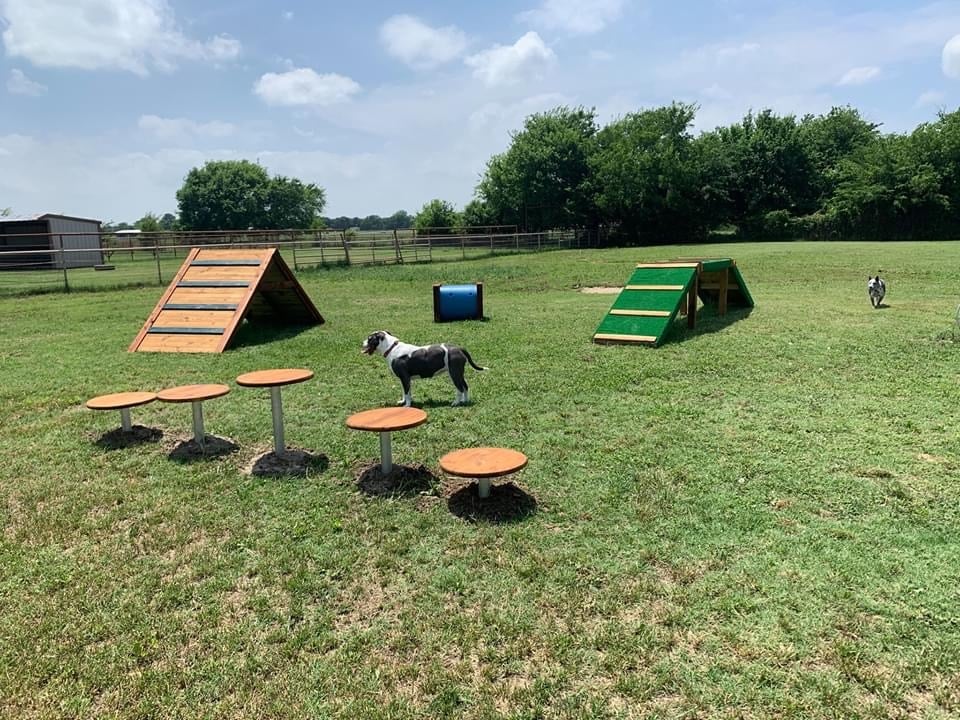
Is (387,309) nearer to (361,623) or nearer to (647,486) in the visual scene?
(647,486)

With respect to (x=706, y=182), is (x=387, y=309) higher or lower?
lower

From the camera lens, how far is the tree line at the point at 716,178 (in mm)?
38375

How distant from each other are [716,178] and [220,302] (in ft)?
139

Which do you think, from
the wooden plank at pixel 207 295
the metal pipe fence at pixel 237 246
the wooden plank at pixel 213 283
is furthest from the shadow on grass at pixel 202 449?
the metal pipe fence at pixel 237 246

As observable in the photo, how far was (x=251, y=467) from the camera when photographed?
4.56 metres

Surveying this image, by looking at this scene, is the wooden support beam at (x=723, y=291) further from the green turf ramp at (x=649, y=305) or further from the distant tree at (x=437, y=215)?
the distant tree at (x=437, y=215)

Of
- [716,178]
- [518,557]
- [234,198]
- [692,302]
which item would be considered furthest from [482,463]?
[234,198]

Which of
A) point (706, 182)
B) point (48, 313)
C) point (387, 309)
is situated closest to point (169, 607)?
point (387, 309)

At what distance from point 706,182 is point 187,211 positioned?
58023mm

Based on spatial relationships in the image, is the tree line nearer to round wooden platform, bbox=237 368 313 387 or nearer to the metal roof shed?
the metal roof shed

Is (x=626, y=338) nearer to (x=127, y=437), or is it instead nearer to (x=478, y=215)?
(x=127, y=437)

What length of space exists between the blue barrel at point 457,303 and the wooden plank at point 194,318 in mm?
3387

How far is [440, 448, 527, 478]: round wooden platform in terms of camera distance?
3580mm

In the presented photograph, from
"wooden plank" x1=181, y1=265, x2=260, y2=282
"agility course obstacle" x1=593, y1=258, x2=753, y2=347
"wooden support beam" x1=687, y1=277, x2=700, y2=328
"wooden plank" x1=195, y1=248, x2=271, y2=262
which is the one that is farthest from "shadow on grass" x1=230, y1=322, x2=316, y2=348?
"wooden support beam" x1=687, y1=277, x2=700, y2=328
